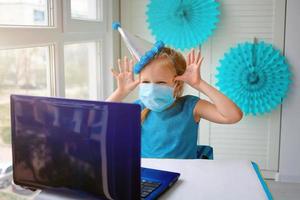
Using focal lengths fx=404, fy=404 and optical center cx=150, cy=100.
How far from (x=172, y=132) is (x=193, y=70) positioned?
31 centimetres

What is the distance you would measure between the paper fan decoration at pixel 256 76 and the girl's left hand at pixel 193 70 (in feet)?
4.37

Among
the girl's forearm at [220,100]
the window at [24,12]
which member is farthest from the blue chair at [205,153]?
the window at [24,12]

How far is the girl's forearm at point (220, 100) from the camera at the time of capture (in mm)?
1561

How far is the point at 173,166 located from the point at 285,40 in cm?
195

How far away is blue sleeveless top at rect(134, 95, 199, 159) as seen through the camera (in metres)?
1.66

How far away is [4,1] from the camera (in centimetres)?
164

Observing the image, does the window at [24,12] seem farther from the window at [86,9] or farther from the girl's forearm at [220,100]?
the girl's forearm at [220,100]

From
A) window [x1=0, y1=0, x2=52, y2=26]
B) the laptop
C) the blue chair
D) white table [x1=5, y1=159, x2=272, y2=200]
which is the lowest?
the blue chair

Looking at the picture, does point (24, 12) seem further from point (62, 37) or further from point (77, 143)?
point (77, 143)

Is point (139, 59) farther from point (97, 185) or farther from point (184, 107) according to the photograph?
point (97, 185)

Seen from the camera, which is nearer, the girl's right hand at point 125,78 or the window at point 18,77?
the window at point 18,77

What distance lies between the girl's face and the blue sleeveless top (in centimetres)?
16

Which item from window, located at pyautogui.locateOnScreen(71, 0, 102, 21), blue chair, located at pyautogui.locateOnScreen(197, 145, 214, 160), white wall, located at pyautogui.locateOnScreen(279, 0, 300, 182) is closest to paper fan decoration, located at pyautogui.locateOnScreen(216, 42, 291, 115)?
white wall, located at pyautogui.locateOnScreen(279, 0, 300, 182)

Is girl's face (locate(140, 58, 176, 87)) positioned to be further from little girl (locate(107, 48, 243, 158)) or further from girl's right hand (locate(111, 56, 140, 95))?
girl's right hand (locate(111, 56, 140, 95))
